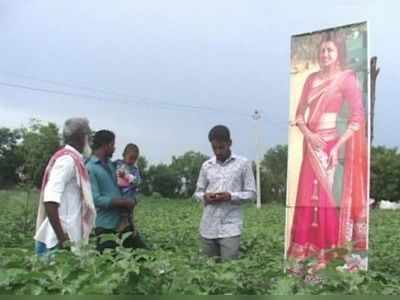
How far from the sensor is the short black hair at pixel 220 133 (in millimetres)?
5211

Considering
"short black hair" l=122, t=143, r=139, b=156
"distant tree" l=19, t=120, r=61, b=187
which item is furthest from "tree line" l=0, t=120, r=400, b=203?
"short black hair" l=122, t=143, r=139, b=156

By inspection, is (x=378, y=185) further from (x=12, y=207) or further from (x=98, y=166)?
(x=98, y=166)

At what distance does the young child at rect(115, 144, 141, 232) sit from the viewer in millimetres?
5363

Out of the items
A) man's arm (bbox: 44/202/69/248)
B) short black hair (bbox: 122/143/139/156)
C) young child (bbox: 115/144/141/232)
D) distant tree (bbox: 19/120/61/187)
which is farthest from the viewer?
distant tree (bbox: 19/120/61/187)

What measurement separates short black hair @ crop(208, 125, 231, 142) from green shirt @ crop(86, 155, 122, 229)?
760 mm

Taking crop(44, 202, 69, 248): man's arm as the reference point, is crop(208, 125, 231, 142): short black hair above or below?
above

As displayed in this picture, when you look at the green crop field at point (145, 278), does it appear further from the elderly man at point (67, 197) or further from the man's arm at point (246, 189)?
the man's arm at point (246, 189)

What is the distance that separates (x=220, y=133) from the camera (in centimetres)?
521

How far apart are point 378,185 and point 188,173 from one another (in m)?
14.8

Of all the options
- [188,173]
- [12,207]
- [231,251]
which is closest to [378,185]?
[188,173]

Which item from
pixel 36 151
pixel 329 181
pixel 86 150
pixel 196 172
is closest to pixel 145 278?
pixel 86 150

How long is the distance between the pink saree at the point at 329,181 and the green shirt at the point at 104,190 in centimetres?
128

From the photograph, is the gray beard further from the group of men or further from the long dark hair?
the long dark hair

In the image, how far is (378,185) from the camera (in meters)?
56.8
